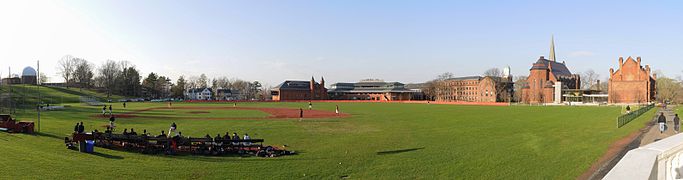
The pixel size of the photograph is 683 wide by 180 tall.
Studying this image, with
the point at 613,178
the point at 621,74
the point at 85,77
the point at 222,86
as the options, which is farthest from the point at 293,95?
the point at 613,178

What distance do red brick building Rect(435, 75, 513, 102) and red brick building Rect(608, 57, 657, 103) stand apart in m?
27.0

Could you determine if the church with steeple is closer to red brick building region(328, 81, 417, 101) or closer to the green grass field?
red brick building region(328, 81, 417, 101)

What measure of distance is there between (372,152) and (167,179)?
8.09m

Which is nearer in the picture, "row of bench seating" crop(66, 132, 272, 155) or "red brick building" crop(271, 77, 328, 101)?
"row of bench seating" crop(66, 132, 272, 155)

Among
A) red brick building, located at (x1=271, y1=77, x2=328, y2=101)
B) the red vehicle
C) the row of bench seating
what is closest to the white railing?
the row of bench seating

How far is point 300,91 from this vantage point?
5344 inches

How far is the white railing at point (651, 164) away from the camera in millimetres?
4164

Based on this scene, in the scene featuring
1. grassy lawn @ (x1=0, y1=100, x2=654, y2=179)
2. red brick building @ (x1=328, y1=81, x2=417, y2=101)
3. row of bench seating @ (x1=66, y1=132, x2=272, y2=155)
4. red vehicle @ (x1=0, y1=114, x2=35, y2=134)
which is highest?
red brick building @ (x1=328, y1=81, x2=417, y2=101)

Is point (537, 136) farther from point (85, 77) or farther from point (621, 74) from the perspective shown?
point (85, 77)

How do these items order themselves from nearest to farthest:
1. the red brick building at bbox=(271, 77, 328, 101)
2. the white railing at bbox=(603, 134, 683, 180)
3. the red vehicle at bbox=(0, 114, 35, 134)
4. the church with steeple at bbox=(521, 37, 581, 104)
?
the white railing at bbox=(603, 134, 683, 180) < the red vehicle at bbox=(0, 114, 35, 134) < the church with steeple at bbox=(521, 37, 581, 104) < the red brick building at bbox=(271, 77, 328, 101)

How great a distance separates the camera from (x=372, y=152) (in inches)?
635

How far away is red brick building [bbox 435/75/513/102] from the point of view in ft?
380

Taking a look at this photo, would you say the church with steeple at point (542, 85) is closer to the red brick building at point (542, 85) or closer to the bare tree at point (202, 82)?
the red brick building at point (542, 85)

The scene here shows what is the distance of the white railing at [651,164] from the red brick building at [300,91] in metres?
127
